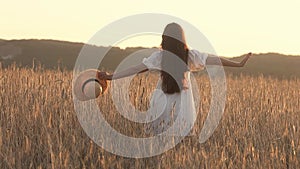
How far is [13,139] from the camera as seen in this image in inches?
148

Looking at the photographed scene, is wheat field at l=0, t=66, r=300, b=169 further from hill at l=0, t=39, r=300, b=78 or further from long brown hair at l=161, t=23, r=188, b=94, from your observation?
hill at l=0, t=39, r=300, b=78

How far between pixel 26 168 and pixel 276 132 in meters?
2.55

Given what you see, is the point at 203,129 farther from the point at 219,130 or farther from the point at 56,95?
the point at 56,95

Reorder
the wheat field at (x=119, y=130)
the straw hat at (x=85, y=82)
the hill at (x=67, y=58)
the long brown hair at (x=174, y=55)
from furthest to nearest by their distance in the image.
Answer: the hill at (x=67, y=58), the straw hat at (x=85, y=82), the long brown hair at (x=174, y=55), the wheat field at (x=119, y=130)

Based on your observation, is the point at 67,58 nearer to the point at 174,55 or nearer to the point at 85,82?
the point at 85,82

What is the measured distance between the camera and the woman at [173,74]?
4.53 m

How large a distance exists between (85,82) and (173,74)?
82 centimetres

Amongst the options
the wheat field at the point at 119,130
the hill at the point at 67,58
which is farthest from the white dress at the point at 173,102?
the hill at the point at 67,58

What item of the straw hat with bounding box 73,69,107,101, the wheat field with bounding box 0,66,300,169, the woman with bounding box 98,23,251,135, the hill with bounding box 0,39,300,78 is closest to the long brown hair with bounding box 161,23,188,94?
the woman with bounding box 98,23,251,135

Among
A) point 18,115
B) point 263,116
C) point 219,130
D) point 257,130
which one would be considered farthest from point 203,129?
point 18,115

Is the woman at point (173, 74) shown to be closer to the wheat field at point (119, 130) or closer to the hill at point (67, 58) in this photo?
the wheat field at point (119, 130)

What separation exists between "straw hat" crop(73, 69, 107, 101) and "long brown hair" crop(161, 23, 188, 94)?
57 cm

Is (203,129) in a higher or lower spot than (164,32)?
lower

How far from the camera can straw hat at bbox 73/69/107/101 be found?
4707 mm
